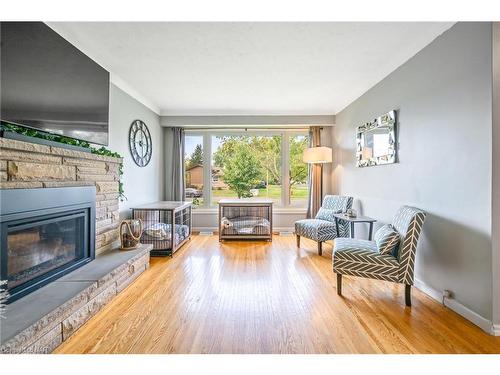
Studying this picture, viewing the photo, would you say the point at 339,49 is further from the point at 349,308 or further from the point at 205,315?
the point at 205,315

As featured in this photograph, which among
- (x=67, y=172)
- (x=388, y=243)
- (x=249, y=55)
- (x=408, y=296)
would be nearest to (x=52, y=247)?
(x=67, y=172)

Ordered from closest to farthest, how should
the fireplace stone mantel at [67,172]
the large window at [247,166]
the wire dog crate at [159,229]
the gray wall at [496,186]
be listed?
the fireplace stone mantel at [67,172]
the gray wall at [496,186]
the wire dog crate at [159,229]
the large window at [247,166]

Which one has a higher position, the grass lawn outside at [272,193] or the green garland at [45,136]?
the green garland at [45,136]

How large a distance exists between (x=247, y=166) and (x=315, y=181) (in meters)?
1.48

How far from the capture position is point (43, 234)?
7.36 feet

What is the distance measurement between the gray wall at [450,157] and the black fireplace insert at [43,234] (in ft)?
11.0

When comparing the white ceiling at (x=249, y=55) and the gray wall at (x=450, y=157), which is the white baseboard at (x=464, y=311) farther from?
the white ceiling at (x=249, y=55)

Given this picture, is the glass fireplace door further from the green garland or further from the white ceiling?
the white ceiling

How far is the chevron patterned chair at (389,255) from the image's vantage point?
2.41 m

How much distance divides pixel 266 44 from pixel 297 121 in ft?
9.25

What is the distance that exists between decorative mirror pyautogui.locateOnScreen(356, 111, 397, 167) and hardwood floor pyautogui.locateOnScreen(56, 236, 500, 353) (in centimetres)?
158

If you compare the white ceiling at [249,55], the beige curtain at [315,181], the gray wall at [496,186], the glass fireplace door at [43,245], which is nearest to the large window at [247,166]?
the beige curtain at [315,181]

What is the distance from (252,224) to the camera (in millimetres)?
5066
